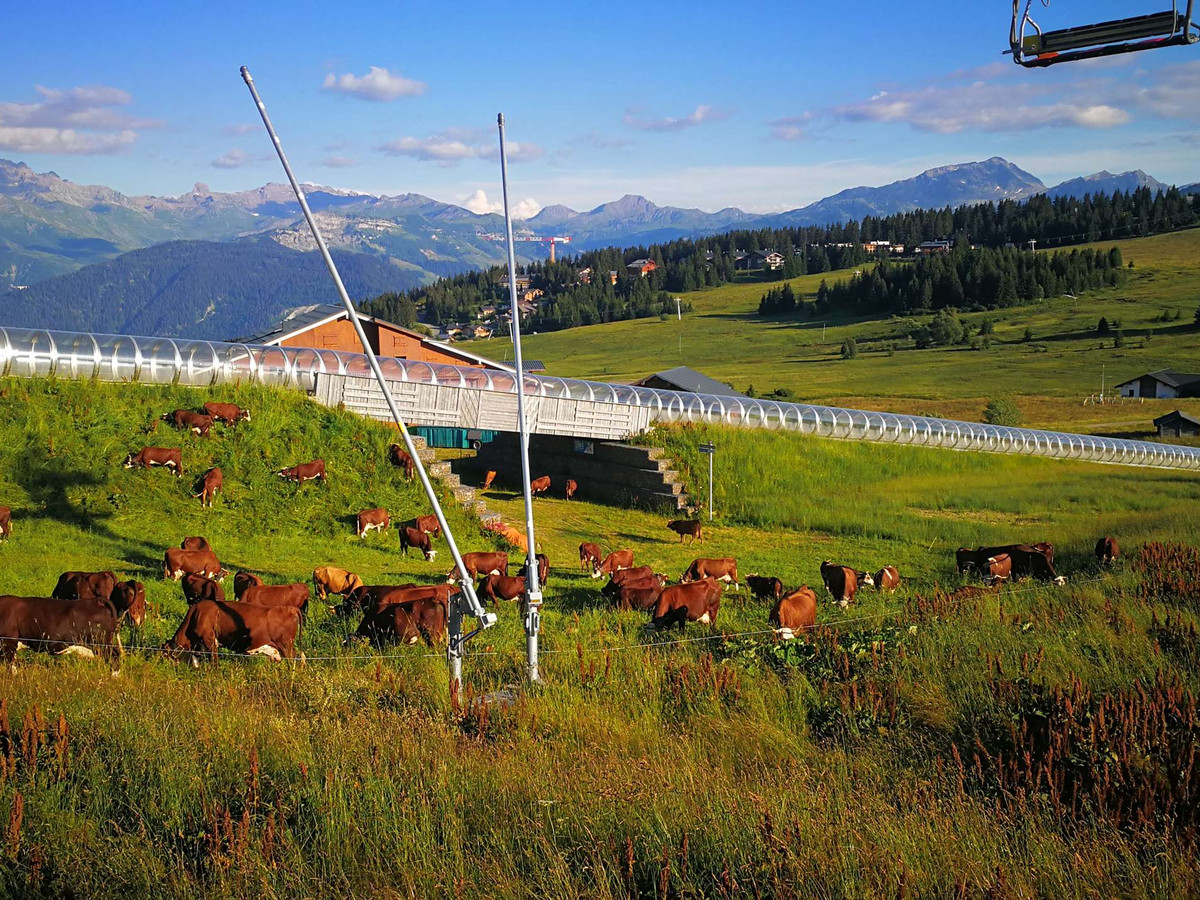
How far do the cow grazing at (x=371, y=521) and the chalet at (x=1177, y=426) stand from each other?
65.0 metres

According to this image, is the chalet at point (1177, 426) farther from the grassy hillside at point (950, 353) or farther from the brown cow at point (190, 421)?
the brown cow at point (190, 421)

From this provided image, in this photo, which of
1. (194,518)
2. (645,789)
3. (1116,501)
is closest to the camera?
(645,789)

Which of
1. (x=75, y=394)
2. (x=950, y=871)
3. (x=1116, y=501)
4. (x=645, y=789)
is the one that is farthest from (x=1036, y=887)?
(x=1116, y=501)

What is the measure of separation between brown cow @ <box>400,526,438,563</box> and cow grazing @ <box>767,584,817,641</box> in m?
11.0

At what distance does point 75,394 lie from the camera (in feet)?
95.5

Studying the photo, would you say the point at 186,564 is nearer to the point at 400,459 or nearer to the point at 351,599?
the point at 351,599

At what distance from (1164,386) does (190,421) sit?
309 feet

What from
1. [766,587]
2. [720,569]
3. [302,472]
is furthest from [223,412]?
[766,587]

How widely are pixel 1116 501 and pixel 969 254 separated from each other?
150947mm

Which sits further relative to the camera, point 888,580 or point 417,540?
point 417,540

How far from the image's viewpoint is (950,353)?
13338 centimetres

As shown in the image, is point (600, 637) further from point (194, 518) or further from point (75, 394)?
point (75, 394)

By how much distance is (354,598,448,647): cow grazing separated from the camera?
13.8 meters

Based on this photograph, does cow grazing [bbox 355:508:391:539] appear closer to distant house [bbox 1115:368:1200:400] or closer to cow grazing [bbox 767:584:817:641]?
cow grazing [bbox 767:584:817:641]
